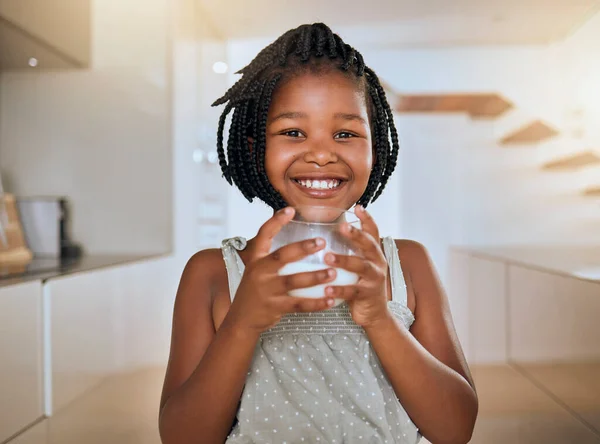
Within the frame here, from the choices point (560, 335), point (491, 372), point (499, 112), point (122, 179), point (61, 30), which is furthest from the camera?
point (499, 112)

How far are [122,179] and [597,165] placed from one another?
251 cm

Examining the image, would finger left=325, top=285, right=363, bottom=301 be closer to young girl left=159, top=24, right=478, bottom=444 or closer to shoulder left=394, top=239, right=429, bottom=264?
young girl left=159, top=24, right=478, bottom=444

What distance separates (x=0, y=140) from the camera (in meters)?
2.04

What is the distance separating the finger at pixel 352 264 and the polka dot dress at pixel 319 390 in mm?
194

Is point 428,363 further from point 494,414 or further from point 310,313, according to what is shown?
point 494,414

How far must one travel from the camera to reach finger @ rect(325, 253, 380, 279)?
19.2 inches

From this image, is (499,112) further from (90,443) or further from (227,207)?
(90,443)

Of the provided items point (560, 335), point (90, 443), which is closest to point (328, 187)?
point (90, 443)

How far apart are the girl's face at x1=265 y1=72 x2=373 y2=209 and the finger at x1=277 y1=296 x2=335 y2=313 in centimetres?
23

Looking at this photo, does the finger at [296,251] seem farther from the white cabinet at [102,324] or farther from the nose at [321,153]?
the white cabinet at [102,324]

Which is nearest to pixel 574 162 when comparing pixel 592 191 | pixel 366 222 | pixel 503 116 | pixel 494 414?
pixel 592 191

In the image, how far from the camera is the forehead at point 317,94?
2.33 ft

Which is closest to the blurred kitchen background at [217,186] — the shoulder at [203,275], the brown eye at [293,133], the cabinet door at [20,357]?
the cabinet door at [20,357]

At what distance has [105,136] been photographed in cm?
209
